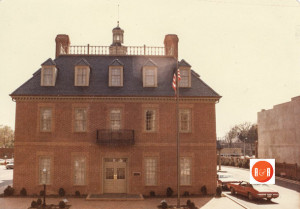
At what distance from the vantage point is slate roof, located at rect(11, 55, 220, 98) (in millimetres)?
25542

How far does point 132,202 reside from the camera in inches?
886

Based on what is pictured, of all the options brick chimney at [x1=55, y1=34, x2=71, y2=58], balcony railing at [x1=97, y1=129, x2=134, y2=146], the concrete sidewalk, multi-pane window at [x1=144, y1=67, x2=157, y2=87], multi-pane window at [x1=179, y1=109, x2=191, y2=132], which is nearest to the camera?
the concrete sidewalk

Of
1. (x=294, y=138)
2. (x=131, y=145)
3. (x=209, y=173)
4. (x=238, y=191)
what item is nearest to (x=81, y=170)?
(x=131, y=145)

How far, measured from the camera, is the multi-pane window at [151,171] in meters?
25.1

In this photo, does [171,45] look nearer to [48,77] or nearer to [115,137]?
[115,137]

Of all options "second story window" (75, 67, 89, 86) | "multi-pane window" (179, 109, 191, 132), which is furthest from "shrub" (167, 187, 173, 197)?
"second story window" (75, 67, 89, 86)

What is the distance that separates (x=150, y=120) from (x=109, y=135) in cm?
350

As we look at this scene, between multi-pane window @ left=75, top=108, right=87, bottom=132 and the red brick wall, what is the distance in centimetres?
40

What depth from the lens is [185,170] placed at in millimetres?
25312

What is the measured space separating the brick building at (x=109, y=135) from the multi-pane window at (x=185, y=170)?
3.1 inches

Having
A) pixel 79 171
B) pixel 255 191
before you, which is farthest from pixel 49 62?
pixel 255 191

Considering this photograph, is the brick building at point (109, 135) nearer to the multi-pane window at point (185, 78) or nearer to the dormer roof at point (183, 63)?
the multi-pane window at point (185, 78)

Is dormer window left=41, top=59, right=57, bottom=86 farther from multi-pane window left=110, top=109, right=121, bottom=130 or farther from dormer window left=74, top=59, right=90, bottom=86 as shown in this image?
multi-pane window left=110, top=109, right=121, bottom=130

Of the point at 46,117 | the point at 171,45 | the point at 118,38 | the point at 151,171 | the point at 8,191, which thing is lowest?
the point at 8,191
